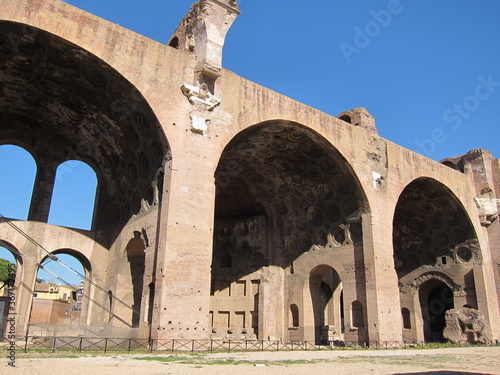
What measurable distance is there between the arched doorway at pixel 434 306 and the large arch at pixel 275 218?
7.91 meters

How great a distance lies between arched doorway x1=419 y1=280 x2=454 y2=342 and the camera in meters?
24.2

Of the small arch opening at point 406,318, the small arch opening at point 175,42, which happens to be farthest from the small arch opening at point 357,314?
the small arch opening at point 175,42

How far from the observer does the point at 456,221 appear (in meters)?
22.9

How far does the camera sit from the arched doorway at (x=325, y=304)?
2011 centimetres

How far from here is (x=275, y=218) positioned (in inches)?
859

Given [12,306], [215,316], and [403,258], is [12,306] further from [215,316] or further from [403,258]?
[403,258]

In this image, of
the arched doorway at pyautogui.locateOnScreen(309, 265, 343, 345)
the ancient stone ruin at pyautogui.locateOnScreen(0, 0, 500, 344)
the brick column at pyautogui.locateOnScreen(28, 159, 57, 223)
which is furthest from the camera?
the arched doorway at pyautogui.locateOnScreen(309, 265, 343, 345)

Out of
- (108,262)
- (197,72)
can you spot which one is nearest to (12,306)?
(108,262)

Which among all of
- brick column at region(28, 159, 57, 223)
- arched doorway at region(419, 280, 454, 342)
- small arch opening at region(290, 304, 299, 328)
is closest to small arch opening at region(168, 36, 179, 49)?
brick column at region(28, 159, 57, 223)

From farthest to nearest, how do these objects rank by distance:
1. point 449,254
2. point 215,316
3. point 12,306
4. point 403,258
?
point 403,258 → point 449,254 → point 215,316 → point 12,306

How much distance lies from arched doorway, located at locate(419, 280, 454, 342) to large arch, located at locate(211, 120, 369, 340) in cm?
791

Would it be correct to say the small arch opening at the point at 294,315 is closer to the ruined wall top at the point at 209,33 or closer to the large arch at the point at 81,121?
the large arch at the point at 81,121

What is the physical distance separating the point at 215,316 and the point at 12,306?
891 centimetres

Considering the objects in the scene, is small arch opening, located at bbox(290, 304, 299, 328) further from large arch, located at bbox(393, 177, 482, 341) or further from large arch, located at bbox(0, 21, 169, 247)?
large arch, located at bbox(0, 21, 169, 247)
